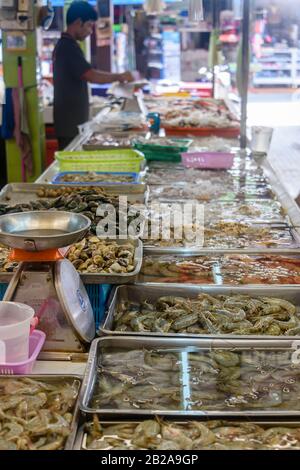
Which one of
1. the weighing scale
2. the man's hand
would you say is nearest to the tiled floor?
the man's hand

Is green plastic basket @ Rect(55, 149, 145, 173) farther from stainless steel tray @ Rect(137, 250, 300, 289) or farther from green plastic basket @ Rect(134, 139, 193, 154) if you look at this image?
stainless steel tray @ Rect(137, 250, 300, 289)

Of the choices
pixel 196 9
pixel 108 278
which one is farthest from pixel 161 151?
pixel 108 278

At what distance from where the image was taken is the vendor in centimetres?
682

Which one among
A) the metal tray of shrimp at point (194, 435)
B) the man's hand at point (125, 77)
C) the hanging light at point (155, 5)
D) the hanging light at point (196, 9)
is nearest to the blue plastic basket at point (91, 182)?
the hanging light at point (196, 9)

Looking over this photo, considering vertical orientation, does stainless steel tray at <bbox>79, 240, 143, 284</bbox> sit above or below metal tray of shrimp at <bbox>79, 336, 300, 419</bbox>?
above

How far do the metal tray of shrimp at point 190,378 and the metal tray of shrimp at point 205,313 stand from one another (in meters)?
0.05

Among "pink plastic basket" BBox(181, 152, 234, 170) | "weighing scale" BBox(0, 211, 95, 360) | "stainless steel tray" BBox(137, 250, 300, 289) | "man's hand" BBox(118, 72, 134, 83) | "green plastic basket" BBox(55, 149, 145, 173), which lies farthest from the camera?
"man's hand" BBox(118, 72, 134, 83)

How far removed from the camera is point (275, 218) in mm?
3711

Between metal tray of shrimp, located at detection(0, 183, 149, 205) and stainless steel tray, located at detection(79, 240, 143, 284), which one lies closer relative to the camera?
stainless steel tray, located at detection(79, 240, 143, 284)

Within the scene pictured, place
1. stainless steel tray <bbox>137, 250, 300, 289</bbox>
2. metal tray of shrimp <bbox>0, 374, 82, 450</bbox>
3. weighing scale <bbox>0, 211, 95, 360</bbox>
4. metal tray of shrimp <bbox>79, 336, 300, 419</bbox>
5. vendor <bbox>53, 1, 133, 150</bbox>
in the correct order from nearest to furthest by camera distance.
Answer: metal tray of shrimp <bbox>0, 374, 82, 450</bbox> < metal tray of shrimp <bbox>79, 336, 300, 419</bbox> < weighing scale <bbox>0, 211, 95, 360</bbox> < stainless steel tray <bbox>137, 250, 300, 289</bbox> < vendor <bbox>53, 1, 133, 150</bbox>

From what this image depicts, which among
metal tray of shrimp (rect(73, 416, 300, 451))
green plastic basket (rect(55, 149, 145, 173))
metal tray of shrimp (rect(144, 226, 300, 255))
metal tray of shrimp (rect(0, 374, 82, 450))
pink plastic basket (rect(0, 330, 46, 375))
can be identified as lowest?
metal tray of shrimp (rect(73, 416, 300, 451))

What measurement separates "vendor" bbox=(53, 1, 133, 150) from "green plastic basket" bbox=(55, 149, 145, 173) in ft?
8.04
